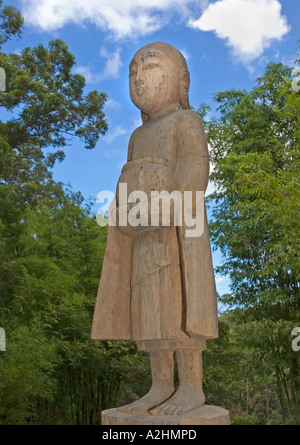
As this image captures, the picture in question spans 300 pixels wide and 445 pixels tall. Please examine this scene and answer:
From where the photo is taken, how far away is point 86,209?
11.2 meters

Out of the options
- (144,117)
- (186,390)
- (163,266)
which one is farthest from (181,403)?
(144,117)

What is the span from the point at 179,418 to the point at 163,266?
2.42 ft

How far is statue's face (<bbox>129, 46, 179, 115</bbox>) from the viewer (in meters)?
2.84

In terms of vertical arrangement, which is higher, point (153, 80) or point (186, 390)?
point (153, 80)

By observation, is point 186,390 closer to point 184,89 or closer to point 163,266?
point 163,266

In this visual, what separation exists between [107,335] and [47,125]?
28.9ft

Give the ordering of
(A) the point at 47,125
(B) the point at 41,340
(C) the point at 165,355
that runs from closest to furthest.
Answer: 1. (C) the point at 165,355
2. (B) the point at 41,340
3. (A) the point at 47,125

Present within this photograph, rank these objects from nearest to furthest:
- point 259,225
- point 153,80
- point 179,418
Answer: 1. point 179,418
2. point 153,80
3. point 259,225

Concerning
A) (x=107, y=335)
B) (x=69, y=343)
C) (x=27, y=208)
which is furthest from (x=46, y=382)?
(x=107, y=335)

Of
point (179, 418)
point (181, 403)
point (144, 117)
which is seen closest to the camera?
point (179, 418)

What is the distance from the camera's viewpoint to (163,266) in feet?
8.36

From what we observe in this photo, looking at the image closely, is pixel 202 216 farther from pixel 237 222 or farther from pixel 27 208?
pixel 27 208

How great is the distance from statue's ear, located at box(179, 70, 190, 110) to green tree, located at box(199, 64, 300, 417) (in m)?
4.84

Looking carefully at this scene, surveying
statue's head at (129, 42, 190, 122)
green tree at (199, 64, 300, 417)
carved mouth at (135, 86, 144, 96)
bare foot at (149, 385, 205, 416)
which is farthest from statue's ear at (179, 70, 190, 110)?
green tree at (199, 64, 300, 417)
